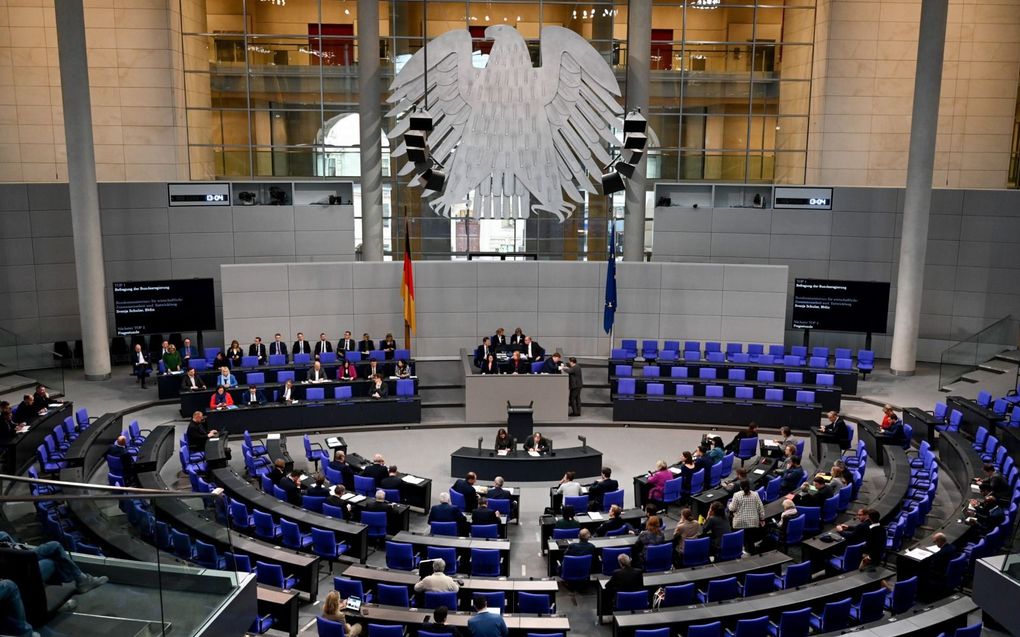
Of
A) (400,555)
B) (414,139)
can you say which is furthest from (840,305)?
(400,555)

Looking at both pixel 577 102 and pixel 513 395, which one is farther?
pixel 577 102

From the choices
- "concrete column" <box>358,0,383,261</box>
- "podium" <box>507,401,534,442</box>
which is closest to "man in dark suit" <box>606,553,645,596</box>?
"podium" <box>507,401,534,442</box>

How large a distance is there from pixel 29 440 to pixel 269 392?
4.59m

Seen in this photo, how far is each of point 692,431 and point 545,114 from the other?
8.62 meters

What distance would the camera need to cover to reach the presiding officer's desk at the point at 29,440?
1413cm

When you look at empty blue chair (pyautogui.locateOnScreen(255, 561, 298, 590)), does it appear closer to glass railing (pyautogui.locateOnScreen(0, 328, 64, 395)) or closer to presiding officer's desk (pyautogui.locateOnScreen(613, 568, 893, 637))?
presiding officer's desk (pyautogui.locateOnScreen(613, 568, 893, 637))

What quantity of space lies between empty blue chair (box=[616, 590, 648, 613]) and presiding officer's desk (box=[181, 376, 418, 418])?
9666mm

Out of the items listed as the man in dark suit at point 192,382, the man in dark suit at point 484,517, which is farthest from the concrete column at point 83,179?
the man in dark suit at point 484,517

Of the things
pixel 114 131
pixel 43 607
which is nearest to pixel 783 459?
pixel 43 607

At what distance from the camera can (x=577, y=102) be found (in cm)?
2152

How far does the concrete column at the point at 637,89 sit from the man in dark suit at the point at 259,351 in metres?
9.61

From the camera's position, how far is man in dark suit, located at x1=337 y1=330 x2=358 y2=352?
20281 mm

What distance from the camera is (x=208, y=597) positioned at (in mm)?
6375

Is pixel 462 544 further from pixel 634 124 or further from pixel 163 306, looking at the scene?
pixel 163 306
